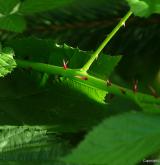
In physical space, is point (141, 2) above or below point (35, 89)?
above

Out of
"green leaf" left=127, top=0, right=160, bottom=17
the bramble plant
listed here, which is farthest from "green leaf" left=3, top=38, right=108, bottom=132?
"green leaf" left=127, top=0, right=160, bottom=17

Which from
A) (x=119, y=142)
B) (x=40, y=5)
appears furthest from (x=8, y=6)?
(x=119, y=142)

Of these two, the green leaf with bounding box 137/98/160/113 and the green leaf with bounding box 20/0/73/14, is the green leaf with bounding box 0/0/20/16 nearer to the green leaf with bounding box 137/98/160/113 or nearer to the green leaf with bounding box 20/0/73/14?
the green leaf with bounding box 20/0/73/14

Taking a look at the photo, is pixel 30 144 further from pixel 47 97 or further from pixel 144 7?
pixel 144 7

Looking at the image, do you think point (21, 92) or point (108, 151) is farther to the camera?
point (21, 92)

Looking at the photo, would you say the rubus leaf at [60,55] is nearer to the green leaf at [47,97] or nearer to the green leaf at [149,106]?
the green leaf at [47,97]

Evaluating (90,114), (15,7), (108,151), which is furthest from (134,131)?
(15,7)

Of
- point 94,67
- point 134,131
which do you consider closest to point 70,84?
point 94,67

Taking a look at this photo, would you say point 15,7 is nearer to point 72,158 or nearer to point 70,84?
point 70,84
